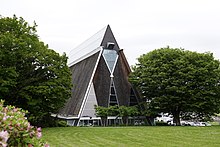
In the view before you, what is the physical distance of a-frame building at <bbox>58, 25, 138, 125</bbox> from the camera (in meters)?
36.2

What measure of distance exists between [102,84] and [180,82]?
10294mm

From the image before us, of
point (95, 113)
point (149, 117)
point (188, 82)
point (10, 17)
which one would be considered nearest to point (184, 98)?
point (188, 82)

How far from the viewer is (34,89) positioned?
24.4m

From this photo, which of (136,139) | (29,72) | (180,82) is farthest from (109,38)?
(136,139)

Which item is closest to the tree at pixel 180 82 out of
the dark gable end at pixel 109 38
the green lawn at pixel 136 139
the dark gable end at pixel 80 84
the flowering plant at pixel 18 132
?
the dark gable end at pixel 109 38

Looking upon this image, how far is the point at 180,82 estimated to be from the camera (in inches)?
1339

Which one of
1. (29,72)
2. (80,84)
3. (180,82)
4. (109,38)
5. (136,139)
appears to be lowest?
(136,139)

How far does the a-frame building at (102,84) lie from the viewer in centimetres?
3622

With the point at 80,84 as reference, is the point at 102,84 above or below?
below

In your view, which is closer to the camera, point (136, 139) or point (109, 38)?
point (136, 139)

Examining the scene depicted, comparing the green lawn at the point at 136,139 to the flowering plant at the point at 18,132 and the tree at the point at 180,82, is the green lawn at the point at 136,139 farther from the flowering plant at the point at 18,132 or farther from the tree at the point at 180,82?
the tree at the point at 180,82

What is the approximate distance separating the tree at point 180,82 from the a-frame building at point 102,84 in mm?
2550

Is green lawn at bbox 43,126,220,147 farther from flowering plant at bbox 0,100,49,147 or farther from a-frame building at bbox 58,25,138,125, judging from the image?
a-frame building at bbox 58,25,138,125

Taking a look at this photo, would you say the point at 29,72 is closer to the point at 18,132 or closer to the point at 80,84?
the point at 80,84
